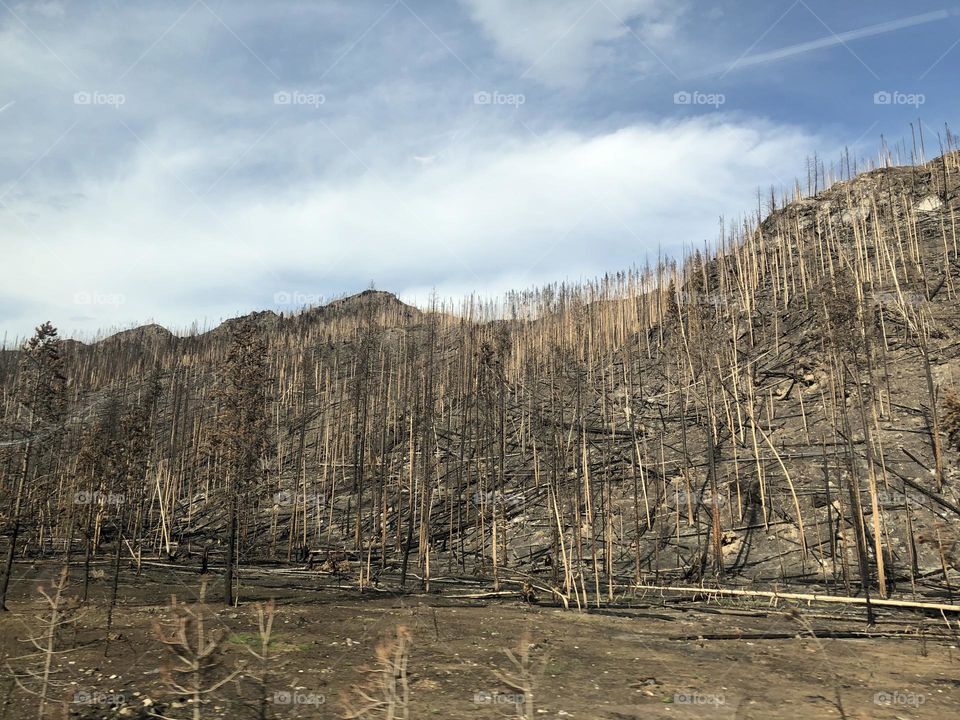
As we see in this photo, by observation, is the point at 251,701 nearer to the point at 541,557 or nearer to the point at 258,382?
the point at 258,382

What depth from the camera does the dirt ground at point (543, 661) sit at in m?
10.3

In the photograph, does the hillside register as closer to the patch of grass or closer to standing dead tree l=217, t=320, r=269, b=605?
standing dead tree l=217, t=320, r=269, b=605

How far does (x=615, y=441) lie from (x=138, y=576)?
2387 centimetres

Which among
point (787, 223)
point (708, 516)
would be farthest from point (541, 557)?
point (787, 223)

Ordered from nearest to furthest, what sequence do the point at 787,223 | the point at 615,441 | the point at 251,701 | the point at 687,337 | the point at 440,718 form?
the point at 440,718 < the point at 251,701 < the point at 615,441 < the point at 687,337 < the point at 787,223

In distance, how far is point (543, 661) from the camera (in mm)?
10664

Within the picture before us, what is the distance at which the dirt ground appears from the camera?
10.3m

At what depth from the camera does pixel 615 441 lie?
3359 cm

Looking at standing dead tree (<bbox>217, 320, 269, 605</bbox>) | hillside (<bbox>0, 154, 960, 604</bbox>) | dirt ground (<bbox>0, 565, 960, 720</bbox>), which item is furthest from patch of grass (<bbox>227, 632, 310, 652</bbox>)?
hillside (<bbox>0, 154, 960, 604</bbox>)

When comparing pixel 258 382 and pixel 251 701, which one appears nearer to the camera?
pixel 251 701

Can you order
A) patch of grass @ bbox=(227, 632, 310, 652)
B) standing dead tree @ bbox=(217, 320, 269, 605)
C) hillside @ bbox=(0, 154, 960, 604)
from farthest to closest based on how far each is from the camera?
hillside @ bbox=(0, 154, 960, 604) → standing dead tree @ bbox=(217, 320, 269, 605) → patch of grass @ bbox=(227, 632, 310, 652)

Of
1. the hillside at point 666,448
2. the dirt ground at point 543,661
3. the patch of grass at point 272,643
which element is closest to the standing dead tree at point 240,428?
the hillside at point 666,448

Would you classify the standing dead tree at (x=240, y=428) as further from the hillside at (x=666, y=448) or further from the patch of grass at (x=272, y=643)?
the patch of grass at (x=272, y=643)

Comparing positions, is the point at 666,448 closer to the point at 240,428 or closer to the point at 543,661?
the point at 240,428
